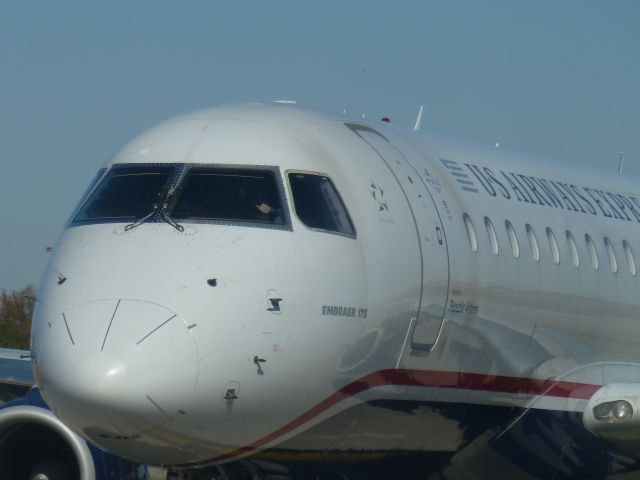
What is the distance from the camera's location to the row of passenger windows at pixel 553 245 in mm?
14750

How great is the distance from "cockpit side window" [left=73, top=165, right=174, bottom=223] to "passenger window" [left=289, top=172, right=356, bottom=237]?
1098 millimetres

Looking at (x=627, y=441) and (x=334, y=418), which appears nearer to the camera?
(x=334, y=418)

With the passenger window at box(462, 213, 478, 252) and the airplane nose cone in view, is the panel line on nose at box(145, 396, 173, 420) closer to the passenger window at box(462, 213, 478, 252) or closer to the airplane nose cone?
the airplane nose cone

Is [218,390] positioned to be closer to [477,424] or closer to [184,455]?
[184,455]

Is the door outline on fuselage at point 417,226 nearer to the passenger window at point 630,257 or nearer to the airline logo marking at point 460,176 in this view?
the airline logo marking at point 460,176

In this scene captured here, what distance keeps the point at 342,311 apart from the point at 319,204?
1015 millimetres

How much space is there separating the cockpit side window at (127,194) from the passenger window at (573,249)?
5.61m

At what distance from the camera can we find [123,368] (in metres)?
10.9

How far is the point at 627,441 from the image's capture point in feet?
48.7

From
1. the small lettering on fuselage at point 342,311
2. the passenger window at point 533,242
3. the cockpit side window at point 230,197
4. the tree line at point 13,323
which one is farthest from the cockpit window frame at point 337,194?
the tree line at point 13,323

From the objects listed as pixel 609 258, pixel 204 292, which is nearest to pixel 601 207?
pixel 609 258

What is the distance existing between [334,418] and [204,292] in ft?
5.76

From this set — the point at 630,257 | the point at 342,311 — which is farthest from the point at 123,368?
the point at 630,257

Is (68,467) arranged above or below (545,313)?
below
